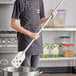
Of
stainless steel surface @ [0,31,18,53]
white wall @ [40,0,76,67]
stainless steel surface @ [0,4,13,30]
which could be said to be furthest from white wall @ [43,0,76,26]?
stainless steel surface @ [0,31,18,53]

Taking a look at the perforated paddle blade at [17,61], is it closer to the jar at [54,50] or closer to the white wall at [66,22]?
the jar at [54,50]

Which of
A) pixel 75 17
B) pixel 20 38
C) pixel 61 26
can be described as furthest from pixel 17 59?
pixel 75 17

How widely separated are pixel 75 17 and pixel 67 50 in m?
0.53

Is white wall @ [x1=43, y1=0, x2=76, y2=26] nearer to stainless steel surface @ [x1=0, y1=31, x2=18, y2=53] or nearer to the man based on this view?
stainless steel surface @ [x1=0, y1=31, x2=18, y2=53]

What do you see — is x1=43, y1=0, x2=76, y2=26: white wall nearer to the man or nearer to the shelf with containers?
the shelf with containers

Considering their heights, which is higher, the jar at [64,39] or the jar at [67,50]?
the jar at [64,39]

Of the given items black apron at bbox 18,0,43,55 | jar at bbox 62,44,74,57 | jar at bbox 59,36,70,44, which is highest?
black apron at bbox 18,0,43,55

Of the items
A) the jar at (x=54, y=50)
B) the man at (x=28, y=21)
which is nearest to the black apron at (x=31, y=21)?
the man at (x=28, y=21)

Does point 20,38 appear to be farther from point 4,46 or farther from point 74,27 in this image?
point 74,27

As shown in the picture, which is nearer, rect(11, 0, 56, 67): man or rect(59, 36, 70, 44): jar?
rect(11, 0, 56, 67): man

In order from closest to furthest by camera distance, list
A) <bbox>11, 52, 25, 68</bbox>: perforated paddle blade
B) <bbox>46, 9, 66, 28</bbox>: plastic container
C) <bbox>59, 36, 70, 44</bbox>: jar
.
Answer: <bbox>11, 52, 25, 68</bbox>: perforated paddle blade
<bbox>46, 9, 66, 28</bbox>: plastic container
<bbox>59, 36, 70, 44</bbox>: jar

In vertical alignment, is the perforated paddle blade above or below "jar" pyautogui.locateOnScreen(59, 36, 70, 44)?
below

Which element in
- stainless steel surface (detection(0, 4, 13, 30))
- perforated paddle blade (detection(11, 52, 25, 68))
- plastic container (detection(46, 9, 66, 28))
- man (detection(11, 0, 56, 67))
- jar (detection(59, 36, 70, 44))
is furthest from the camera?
jar (detection(59, 36, 70, 44))

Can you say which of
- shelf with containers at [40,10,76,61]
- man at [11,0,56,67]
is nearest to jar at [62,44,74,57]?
shelf with containers at [40,10,76,61]
